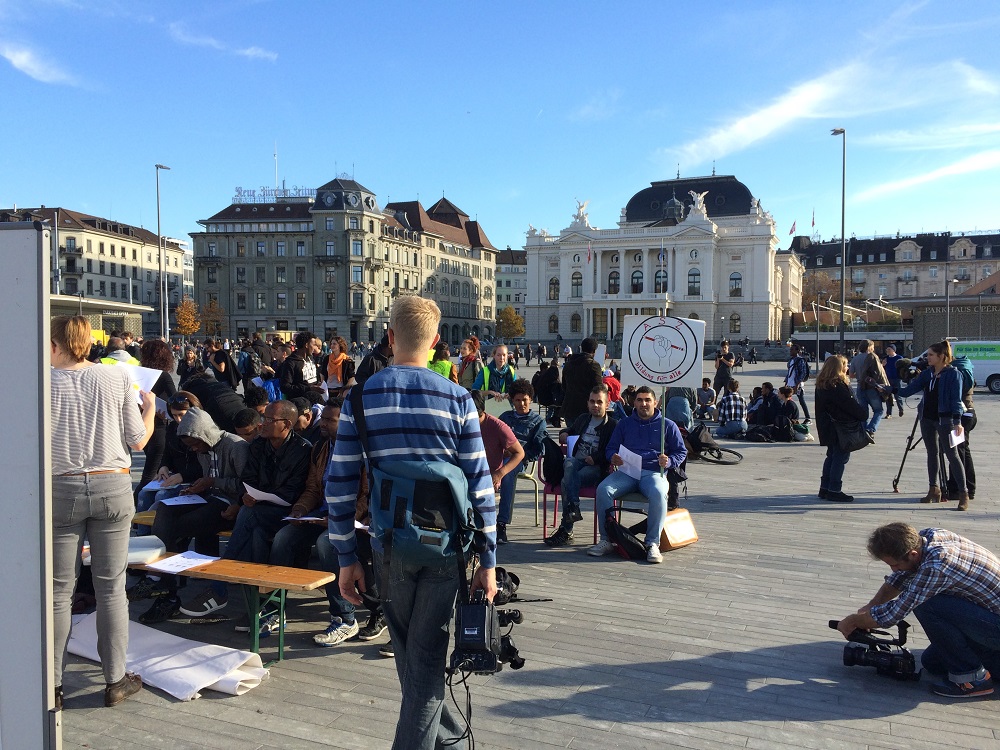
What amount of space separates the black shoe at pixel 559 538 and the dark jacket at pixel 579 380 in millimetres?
2595

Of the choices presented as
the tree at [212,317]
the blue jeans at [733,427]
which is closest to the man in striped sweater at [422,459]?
the blue jeans at [733,427]

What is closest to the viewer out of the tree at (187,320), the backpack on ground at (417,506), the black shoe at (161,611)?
the backpack on ground at (417,506)

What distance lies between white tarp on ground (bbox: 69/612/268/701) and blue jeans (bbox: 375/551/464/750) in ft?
5.80

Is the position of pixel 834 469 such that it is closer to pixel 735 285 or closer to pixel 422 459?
pixel 422 459

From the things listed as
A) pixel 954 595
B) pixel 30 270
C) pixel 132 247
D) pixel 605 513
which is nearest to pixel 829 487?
pixel 605 513

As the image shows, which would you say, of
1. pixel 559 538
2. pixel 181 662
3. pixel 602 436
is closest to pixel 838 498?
pixel 602 436

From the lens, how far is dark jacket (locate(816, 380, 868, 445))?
9.20 meters

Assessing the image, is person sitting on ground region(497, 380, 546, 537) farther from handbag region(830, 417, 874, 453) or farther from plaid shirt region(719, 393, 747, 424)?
plaid shirt region(719, 393, 747, 424)

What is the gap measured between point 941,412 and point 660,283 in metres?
86.0

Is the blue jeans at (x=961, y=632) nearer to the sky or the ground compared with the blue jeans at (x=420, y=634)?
nearer to the ground

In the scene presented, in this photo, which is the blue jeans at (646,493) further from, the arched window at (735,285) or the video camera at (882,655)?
the arched window at (735,285)

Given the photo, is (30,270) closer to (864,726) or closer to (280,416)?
(280,416)

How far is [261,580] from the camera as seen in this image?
4582 millimetres

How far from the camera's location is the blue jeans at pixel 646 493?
6961 millimetres
